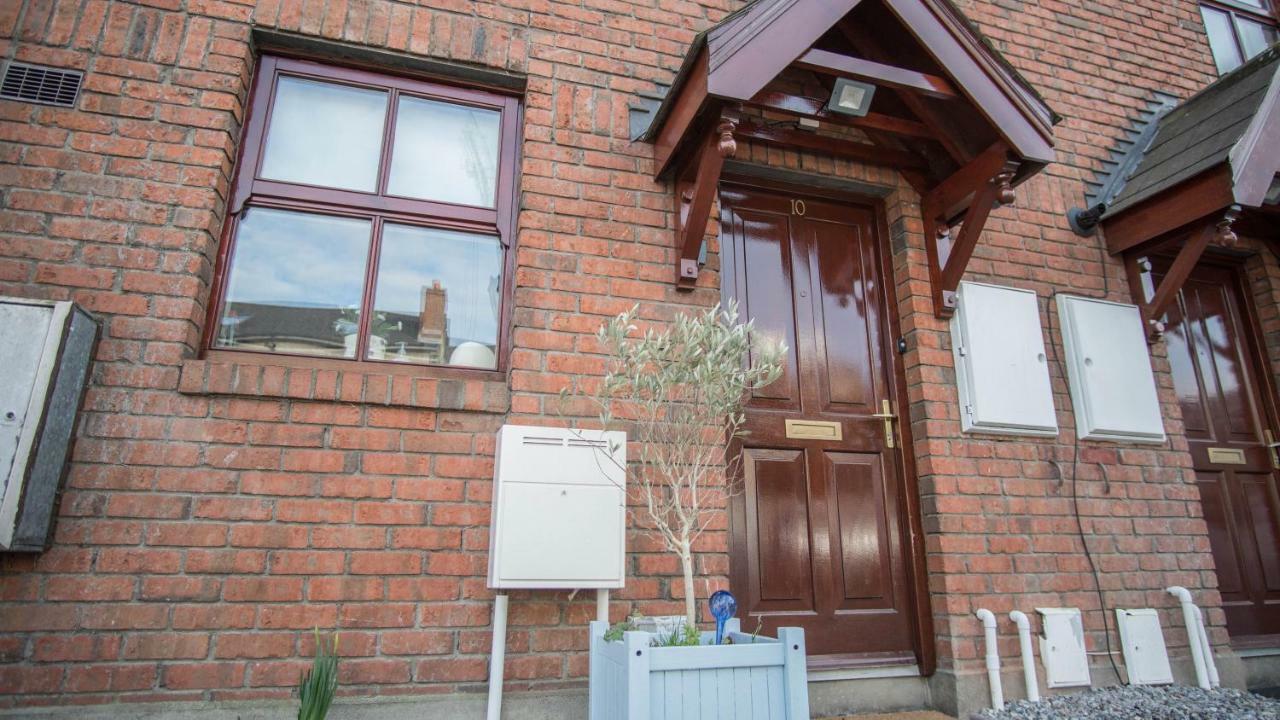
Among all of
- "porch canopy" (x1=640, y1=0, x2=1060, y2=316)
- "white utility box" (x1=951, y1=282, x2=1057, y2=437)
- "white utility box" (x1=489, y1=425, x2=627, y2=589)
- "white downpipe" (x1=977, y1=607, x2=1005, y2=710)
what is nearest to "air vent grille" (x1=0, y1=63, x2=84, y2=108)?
"white utility box" (x1=489, y1=425, x2=627, y2=589)

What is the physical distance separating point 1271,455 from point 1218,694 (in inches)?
71.9

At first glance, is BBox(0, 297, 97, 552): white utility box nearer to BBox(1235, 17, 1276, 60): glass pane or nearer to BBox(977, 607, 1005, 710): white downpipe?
BBox(977, 607, 1005, 710): white downpipe

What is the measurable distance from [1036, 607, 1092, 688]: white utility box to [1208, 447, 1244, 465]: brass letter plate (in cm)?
174

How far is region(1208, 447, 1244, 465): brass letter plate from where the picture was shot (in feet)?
13.4

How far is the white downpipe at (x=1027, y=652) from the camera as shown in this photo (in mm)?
3033

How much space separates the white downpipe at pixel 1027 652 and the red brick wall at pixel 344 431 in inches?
3.3

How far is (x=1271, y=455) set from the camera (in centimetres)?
420

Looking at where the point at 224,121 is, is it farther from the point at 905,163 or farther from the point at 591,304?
the point at 905,163

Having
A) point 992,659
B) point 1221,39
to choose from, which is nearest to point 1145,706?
point 992,659

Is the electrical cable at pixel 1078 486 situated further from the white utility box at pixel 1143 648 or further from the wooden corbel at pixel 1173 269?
the wooden corbel at pixel 1173 269

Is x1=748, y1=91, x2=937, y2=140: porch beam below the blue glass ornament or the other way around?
the other way around

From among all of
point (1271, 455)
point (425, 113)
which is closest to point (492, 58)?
point (425, 113)

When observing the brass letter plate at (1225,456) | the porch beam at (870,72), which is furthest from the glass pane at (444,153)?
the brass letter plate at (1225,456)

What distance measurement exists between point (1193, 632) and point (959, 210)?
7.57 ft
